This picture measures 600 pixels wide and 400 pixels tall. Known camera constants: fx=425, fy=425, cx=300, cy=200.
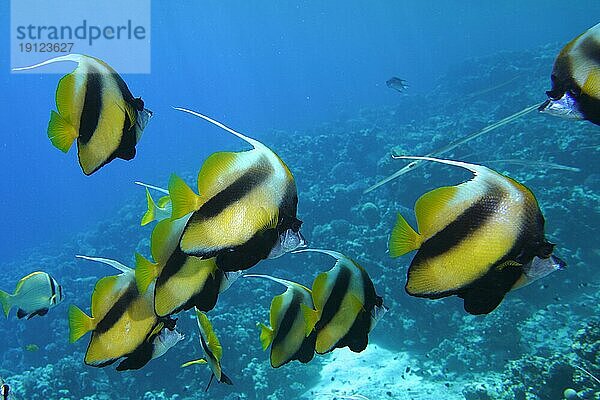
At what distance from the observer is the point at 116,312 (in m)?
1.53

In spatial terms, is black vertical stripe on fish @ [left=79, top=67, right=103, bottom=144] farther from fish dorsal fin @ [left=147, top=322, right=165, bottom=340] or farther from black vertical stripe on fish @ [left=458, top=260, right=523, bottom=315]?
black vertical stripe on fish @ [left=458, top=260, right=523, bottom=315]

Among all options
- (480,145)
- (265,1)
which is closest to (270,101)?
(265,1)

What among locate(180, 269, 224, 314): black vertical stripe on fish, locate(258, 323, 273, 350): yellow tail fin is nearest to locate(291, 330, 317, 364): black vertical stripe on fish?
locate(258, 323, 273, 350): yellow tail fin

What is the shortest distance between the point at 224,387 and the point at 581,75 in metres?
8.33

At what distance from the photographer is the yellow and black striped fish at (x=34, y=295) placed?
4324 mm

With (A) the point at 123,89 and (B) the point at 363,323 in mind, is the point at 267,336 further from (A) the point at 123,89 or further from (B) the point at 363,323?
(A) the point at 123,89

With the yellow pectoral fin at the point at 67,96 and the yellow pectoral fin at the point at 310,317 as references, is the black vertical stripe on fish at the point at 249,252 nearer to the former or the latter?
the yellow pectoral fin at the point at 310,317

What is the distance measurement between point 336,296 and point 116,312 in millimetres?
817

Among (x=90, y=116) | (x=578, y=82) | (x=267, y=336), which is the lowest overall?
(x=267, y=336)

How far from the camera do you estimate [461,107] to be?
2256 centimetres

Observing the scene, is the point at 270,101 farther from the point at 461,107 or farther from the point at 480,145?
the point at 480,145

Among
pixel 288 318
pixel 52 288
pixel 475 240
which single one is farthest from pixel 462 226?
pixel 52 288

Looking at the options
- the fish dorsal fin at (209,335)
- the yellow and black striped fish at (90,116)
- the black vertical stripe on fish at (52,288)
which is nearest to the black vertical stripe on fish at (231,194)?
the yellow and black striped fish at (90,116)

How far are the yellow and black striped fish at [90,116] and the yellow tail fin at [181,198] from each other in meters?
0.41
